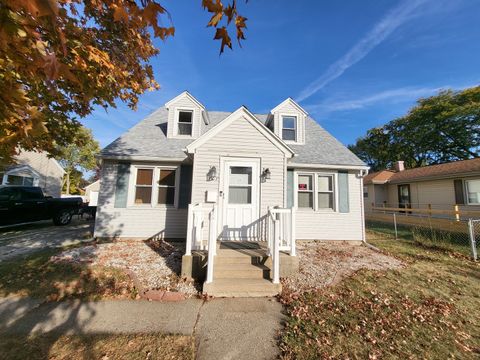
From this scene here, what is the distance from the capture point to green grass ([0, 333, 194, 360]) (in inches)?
107

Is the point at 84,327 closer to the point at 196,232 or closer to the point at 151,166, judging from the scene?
the point at 196,232

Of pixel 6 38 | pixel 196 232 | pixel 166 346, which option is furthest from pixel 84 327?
pixel 6 38

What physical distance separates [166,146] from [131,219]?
3211mm

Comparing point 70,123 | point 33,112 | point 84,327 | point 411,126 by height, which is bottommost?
point 84,327

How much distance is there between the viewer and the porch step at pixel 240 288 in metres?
4.37

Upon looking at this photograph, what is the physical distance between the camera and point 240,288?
445 cm

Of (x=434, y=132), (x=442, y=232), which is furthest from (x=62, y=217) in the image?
(x=434, y=132)

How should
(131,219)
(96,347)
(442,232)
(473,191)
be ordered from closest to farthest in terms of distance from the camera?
(96,347), (131,219), (442,232), (473,191)

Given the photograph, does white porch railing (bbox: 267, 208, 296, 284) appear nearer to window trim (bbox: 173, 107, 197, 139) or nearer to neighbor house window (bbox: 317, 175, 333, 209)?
neighbor house window (bbox: 317, 175, 333, 209)

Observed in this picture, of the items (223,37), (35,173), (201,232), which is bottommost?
(201,232)

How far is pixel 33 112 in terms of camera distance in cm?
174

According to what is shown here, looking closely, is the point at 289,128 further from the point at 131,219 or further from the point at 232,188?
the point at 131,219

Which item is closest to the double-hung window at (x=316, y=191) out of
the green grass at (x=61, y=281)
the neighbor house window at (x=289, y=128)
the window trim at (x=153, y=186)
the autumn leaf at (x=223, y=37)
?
the neighbor house window at (x=289, y=128)

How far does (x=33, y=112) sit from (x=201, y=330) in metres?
3.50
